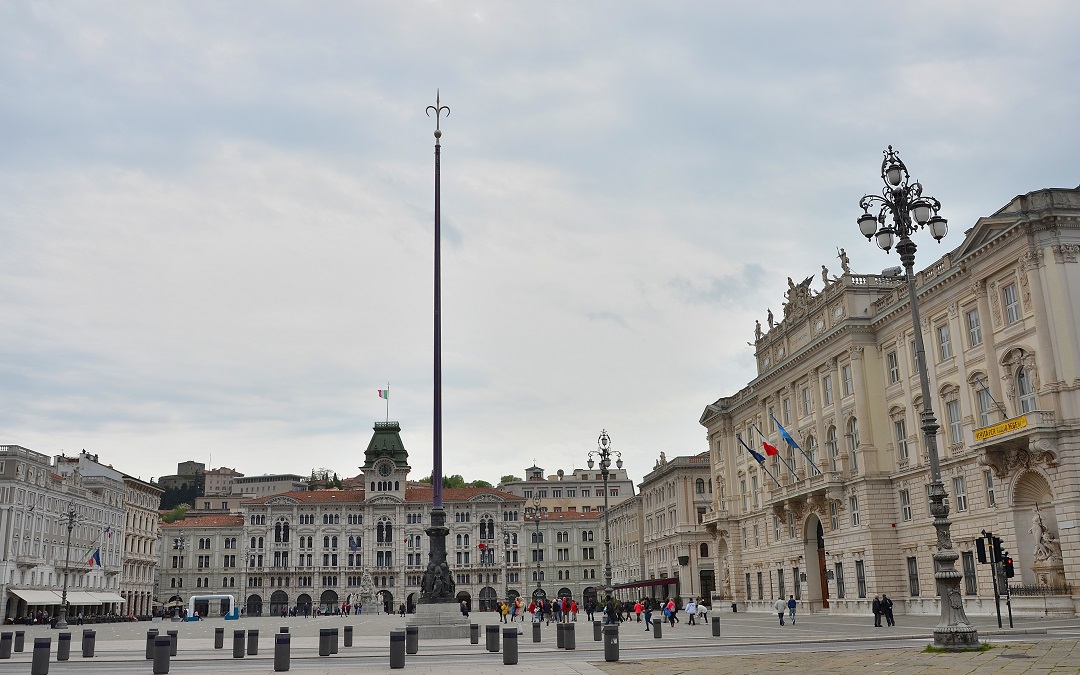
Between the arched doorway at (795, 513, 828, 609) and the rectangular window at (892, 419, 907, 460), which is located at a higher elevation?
the rectangular window at (892, 419, 907, 460)

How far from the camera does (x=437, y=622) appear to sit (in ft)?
120

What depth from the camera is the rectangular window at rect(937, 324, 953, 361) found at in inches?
1919

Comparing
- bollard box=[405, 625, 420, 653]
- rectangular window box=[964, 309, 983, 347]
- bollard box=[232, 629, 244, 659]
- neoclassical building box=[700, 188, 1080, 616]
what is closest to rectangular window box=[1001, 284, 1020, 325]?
neoclassical building box=[700, 188, 1080, 616]

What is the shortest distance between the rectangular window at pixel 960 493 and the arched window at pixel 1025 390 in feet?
20.6

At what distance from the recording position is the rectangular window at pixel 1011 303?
4272 centimetres

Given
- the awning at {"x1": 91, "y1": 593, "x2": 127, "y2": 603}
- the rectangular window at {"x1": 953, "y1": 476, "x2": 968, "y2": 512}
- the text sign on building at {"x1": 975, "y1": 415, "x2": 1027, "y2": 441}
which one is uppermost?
the text sign on building at {"x1": 975, "y1": 415, "x2": 1027, "y2": 441}

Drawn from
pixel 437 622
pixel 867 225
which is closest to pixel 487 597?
pixel 437 622

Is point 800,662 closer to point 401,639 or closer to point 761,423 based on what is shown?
point 401,639

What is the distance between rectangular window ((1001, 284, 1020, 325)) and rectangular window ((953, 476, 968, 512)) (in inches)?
358

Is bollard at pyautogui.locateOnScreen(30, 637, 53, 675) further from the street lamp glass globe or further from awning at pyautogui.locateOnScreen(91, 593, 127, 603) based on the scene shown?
awning at pyautogui.locateOnScreen(91, 593, 127, 603)

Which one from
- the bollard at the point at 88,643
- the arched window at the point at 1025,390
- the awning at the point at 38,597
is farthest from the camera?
the awning at the point at 38,597

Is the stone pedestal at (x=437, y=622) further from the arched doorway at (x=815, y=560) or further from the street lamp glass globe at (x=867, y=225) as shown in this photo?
the arched doorway at (x=815, y=560)

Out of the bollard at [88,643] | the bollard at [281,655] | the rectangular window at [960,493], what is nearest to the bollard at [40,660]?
the bollard at [281,655]

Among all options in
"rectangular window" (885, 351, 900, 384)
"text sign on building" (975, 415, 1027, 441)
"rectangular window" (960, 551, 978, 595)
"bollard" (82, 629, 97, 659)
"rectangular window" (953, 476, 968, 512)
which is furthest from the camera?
"rectangular window" (885, 351, 900, 384)
